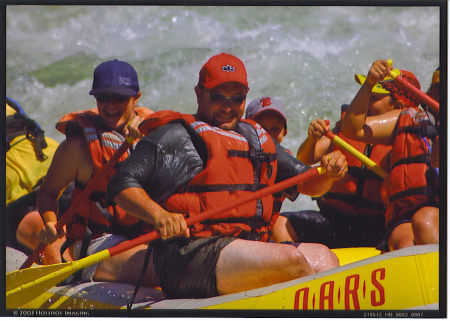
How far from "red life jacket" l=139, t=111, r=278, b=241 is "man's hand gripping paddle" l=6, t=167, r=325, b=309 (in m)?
0.05

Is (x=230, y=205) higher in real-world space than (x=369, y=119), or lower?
lower

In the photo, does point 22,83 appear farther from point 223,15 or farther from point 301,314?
point 301,314

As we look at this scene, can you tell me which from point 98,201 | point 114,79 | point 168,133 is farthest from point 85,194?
point 168,133

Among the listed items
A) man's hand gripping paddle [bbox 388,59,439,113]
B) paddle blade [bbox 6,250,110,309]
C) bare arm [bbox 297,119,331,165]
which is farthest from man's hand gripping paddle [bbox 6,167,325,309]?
man's hand gripping paddle [bbox 388,59,439,113]

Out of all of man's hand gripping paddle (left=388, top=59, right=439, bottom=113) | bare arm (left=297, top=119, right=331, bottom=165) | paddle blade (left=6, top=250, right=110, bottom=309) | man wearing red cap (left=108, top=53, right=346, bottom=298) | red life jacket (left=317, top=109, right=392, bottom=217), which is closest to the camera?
man wearing red cap (left=108, top=53, right=346, bottom=298)

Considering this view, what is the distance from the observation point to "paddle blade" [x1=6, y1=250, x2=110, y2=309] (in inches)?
156

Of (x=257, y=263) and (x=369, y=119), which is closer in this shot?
(x=257, y=263)

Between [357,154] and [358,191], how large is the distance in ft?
1.51

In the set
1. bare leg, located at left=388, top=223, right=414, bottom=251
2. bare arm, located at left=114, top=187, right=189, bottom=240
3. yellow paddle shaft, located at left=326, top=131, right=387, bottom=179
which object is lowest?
bare leg, located at left=388, top=223, right=414, bottom=251

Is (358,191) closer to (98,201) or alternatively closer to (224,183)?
(224,183)

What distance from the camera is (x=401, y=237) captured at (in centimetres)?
434

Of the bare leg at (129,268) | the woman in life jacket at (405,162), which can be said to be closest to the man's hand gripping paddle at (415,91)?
the woman in life jacket at (405,162)

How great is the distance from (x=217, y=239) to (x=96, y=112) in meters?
1.11

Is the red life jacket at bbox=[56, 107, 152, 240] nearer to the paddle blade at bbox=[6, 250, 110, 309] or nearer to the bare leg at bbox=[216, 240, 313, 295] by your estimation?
the paddle blade at bbox=[6, 250, 110, 309]
